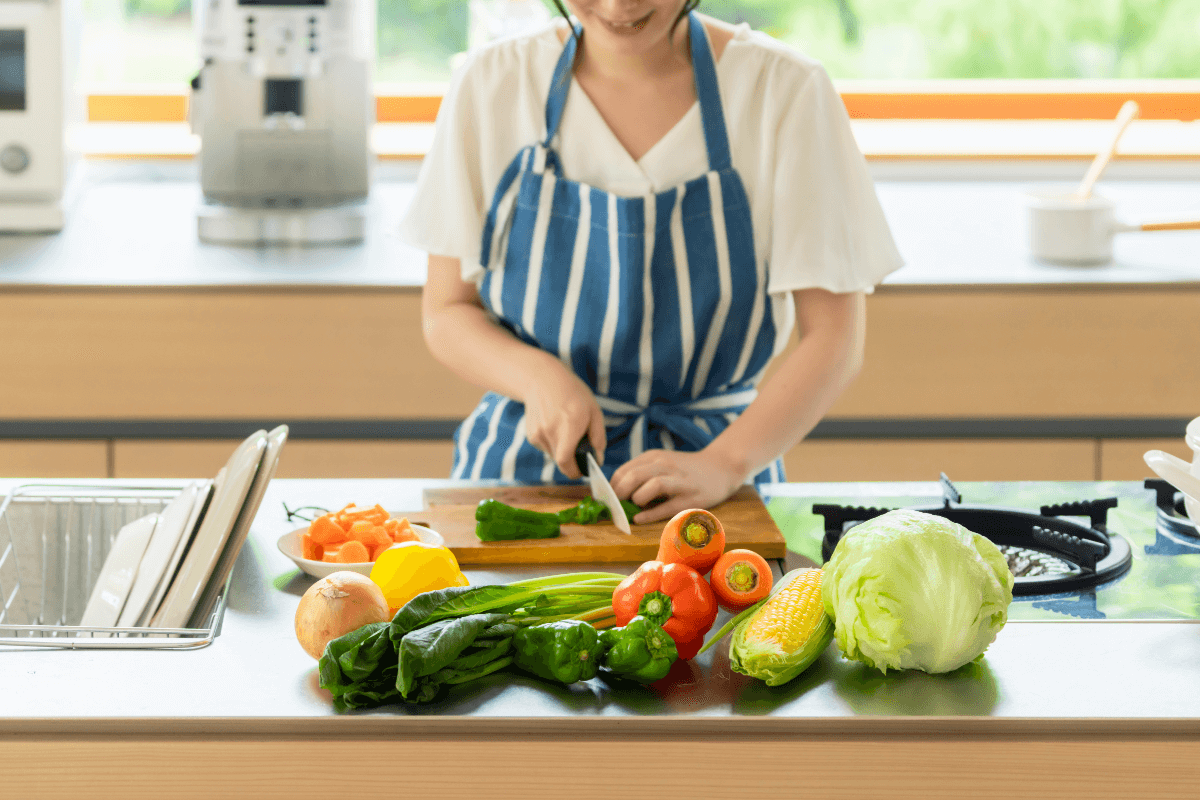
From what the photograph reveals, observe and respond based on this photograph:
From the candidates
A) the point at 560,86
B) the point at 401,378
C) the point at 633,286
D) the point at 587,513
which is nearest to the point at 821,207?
the point at 633,286

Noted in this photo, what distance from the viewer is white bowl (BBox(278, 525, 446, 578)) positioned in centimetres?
109

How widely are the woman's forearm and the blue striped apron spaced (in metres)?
0.10

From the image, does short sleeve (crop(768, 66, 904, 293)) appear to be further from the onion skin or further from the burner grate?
the onion skin

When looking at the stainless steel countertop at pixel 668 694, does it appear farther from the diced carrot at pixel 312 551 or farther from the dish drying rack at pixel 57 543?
the dish drying rack at pixel 57 543

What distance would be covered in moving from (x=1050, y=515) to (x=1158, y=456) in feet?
0.86

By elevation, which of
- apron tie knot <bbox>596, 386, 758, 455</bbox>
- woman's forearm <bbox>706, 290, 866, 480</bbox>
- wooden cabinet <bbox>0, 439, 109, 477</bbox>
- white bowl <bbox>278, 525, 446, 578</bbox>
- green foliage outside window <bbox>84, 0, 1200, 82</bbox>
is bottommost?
wooden cabinet <bbox>0, 439, 109, 477</bbox>

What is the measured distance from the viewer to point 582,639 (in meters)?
0.91

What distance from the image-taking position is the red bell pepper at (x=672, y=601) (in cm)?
94

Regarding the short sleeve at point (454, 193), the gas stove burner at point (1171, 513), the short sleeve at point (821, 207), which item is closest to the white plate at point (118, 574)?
the short sleeve at point (454, 193)

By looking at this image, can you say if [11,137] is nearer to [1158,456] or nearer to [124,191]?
[124,191]

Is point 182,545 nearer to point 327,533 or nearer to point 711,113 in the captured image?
point 327,533

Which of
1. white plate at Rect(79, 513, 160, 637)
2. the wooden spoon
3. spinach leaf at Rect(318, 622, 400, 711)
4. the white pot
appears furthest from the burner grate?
the wooden spoon

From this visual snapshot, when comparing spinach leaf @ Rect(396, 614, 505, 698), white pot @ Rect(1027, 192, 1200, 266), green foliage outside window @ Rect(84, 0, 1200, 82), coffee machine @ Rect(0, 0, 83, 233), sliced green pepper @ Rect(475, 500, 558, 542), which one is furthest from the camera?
green foliage outside window @ Rect(84, 0, 1200, 82)

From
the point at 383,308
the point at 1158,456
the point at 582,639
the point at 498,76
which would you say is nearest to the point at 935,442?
the point at 383,308
